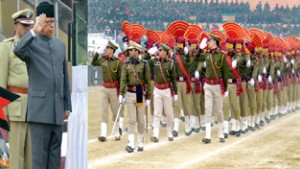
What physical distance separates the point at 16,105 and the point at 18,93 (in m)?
0.12

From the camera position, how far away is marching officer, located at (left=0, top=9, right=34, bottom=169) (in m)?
8.37

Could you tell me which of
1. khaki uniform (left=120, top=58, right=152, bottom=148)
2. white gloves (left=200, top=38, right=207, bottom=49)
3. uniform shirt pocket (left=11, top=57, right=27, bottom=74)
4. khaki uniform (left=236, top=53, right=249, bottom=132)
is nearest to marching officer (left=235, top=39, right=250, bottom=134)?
khaki uniform (left=236, top=53, right=249, bottom=132)

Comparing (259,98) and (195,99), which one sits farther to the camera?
(259,98)

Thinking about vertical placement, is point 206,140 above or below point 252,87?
below

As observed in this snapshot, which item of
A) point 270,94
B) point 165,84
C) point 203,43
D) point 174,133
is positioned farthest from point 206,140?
point 270,94

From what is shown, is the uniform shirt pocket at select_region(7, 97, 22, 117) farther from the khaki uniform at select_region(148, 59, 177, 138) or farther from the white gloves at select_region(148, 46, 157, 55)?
the white gloves at select_region(148, 46, 157, 55)

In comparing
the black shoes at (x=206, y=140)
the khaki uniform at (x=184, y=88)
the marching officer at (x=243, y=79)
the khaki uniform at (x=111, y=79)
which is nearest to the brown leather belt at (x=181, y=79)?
the khaki uniform at (x=184, y=88)

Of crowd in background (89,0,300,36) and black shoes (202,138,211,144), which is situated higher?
crowd in background (89,0,300,36)

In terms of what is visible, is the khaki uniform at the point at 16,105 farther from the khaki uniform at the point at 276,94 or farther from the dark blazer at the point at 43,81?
the khaki uniform at the point at 276,94

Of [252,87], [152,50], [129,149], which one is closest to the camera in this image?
[129,149]

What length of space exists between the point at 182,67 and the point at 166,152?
Result: 465cm

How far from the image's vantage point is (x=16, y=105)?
8430 mm

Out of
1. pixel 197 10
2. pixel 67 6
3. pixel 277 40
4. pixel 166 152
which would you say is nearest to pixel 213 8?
pixel 197 10

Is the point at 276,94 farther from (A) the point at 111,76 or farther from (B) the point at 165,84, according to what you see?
(A) the point at 111,76
